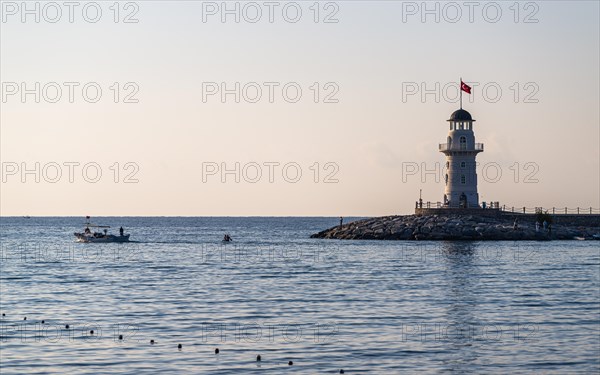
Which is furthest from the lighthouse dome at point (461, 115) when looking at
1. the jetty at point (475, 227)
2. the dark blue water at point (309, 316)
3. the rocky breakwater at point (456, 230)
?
the dark blue water at point (309, 316)

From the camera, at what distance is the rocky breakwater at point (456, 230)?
99.9 m

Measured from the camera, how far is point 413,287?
53.9m

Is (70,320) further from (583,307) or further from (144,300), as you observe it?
(583,307)

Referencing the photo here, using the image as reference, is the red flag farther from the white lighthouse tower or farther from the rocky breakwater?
the rocky breakwater

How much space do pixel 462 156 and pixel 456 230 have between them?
8.95 meters

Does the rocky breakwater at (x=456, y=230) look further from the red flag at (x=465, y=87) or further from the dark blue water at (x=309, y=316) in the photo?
the dark blue water at (x=309, y=316)

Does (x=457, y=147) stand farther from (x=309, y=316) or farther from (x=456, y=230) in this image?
(x=309, y=316)

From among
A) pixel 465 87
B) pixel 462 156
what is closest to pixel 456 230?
pixel 462 156

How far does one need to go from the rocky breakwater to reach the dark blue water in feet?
72.8

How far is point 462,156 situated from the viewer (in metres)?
105

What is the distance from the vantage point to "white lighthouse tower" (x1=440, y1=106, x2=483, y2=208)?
343 ft

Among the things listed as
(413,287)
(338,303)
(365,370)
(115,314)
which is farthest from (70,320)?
(413,287)

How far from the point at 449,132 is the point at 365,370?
77960mm

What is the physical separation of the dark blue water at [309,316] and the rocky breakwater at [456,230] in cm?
2220
